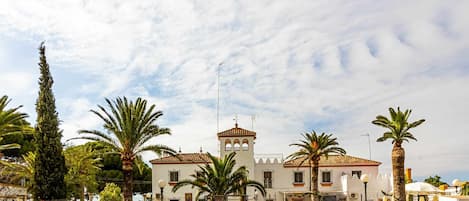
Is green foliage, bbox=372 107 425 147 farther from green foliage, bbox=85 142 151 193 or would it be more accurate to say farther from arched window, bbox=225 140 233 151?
green foliage, bbox=85 142 151 193

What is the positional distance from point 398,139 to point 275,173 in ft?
58.9

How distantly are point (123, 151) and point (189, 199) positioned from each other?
17036 millimetres

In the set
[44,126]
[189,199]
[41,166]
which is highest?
[44,126]

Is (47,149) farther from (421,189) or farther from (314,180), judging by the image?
(421,189)

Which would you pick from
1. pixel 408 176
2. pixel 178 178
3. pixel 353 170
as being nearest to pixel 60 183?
pixel 178 178

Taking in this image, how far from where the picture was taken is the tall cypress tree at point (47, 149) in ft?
96.9

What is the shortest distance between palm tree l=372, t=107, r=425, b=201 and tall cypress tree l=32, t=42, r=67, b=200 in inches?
738

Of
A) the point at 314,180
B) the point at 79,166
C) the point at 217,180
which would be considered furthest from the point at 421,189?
the point at 79,166

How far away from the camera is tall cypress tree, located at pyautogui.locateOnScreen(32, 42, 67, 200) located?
2953 centimetres

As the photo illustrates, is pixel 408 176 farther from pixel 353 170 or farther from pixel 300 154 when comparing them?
pixel 300 154

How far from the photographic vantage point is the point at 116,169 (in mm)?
61375

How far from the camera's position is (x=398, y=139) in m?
32.7

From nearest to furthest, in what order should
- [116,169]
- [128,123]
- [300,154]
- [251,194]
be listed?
[128,123] → [300,154] → [251,194] → [116,169]

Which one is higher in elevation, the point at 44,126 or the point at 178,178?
the point at 44,126
